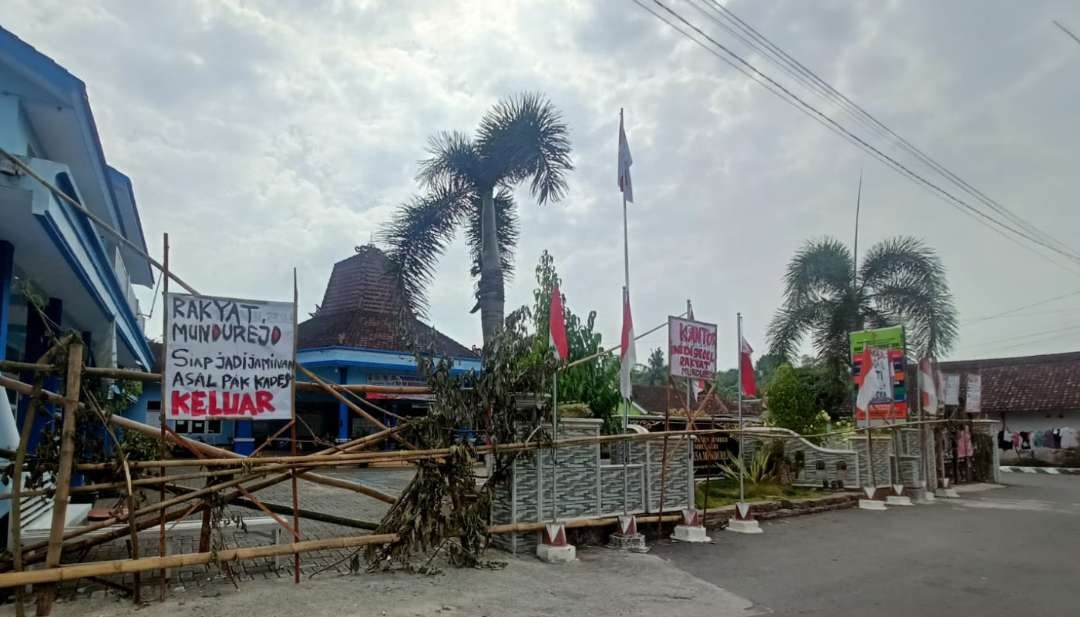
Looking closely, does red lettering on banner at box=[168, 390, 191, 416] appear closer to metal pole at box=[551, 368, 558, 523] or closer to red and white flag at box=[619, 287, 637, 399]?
metal pole at box=[551, 368, 558, 523]

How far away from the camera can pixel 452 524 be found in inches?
287

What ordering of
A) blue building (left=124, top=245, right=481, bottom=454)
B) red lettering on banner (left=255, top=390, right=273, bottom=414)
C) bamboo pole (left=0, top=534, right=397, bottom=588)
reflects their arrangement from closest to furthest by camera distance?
bamboo pole (left=0, top=534, right=397, bottom=588), red lettering on banner (left=255, top=390, right=273, bottom=414), blue building (left=124, top=245, right=481, bottom=454)

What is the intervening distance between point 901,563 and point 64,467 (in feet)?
28.0

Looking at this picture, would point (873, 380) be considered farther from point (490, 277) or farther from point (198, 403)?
point (198, 403)

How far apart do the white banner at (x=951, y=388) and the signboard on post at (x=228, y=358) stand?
57.6ft

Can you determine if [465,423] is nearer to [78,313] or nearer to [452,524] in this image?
[452,524]

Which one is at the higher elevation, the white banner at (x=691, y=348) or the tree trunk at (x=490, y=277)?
the tree trunk at (x=490, y=277)

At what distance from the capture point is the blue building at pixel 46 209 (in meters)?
6.43

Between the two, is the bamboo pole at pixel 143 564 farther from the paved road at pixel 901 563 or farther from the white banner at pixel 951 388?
the white banner at pixel 951 388

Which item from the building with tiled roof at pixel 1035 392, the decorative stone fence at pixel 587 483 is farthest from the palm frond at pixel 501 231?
the building with tiled roof at pixel 1035 392

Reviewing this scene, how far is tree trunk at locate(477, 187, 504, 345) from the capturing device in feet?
47.4

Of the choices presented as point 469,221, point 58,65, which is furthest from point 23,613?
point 469,221

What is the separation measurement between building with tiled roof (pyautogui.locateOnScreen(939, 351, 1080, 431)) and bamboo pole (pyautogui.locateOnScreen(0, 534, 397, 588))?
91.9 ft

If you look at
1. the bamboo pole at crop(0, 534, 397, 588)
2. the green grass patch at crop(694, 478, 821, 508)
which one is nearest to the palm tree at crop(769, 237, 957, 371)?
the green grass patch at crop(694, 478, 821, 508)
